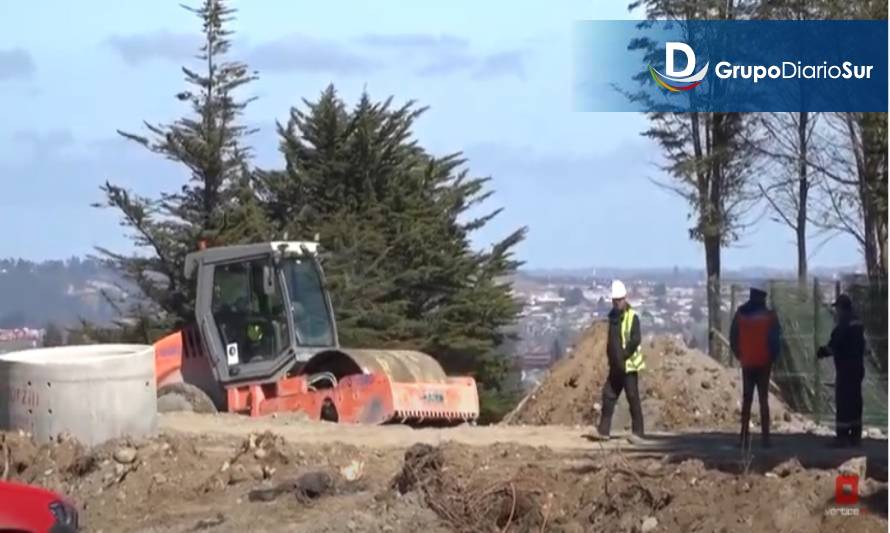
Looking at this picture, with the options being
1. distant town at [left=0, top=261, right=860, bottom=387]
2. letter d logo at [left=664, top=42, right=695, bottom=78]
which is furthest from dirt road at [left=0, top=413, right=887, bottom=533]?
letter d logo at [left=664, top=42, right=695, bottom=78]

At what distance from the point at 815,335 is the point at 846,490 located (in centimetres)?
1082

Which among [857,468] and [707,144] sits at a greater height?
[707,144]

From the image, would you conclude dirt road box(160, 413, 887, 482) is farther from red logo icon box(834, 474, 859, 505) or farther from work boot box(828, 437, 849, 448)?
red logo icon box(834, 474, 859, 505)

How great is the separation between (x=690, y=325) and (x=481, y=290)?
15.5 meters

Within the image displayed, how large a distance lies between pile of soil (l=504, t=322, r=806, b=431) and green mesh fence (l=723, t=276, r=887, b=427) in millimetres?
478

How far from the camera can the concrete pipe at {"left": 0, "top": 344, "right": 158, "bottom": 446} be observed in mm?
16172

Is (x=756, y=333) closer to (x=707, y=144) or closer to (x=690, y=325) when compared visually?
(x=690, y=325)

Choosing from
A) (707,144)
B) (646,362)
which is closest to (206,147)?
(707,144)

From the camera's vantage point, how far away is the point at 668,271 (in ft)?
96.3

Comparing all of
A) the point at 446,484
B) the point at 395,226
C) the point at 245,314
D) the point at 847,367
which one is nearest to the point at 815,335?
the point at 847,367

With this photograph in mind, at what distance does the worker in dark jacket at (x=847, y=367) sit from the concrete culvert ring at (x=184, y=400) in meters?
8.35

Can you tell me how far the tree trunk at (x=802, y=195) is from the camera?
2884 centimetres

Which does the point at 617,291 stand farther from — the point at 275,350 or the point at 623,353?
the point at 275,350

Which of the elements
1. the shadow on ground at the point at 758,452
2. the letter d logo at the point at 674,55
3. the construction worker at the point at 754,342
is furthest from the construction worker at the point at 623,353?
the letter d logo at the point at 674,55
